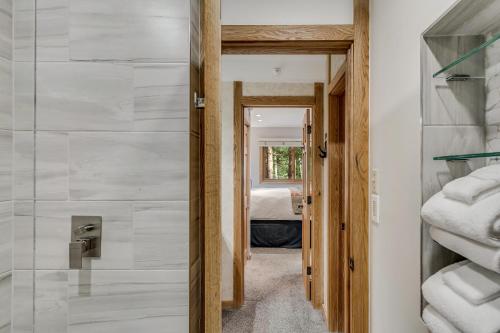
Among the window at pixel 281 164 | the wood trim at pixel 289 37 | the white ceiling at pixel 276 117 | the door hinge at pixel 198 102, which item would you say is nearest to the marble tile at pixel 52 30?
the door hinge at pixel 198 102

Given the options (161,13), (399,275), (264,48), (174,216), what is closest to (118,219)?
(174,216)

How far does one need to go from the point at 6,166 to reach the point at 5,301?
41cm

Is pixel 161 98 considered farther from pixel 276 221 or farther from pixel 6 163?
pixel 276 221

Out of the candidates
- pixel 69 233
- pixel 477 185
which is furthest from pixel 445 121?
pixel 69 233

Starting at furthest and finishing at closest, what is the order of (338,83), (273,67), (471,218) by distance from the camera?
(273,67) → (338,83) → (471,218)

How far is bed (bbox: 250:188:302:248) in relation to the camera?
16.6ft

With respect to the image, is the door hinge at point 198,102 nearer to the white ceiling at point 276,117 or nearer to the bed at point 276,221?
the bed at point 276,221

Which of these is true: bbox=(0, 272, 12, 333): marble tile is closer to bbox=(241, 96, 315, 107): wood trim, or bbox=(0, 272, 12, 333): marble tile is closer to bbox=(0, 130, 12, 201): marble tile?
bbox=(0, 130, 12, 201): marble tile

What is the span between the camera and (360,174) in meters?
1.57

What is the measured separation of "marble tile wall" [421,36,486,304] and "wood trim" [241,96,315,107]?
2300 mm

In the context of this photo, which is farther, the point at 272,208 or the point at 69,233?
the point at 272,208

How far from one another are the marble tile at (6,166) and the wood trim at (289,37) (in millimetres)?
1071

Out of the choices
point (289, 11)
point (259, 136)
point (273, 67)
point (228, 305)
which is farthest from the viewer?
point (259, 136)

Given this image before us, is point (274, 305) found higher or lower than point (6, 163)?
lower
